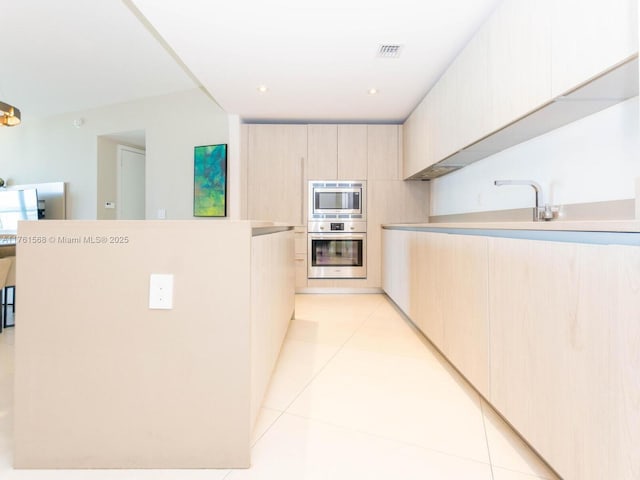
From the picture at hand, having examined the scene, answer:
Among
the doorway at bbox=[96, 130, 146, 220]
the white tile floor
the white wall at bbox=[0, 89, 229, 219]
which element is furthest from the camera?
the doorway at bbox=[96, 130, 146, 220]

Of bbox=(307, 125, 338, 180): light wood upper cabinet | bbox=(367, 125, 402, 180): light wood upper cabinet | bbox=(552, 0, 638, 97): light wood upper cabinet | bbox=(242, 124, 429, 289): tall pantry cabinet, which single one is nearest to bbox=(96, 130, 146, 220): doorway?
bbox=(242, 124, 429, 289): tall pantry cabinet

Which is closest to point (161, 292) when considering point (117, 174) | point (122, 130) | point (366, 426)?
point (366, 426)

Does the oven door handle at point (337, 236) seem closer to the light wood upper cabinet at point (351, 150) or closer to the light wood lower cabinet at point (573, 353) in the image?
the light wood upper cabinet at point (351, 150)

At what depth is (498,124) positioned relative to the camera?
1953 mm

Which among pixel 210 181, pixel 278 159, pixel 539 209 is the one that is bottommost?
pixel 539 209

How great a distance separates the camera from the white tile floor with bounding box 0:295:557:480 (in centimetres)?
111

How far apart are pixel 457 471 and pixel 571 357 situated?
1.75ft

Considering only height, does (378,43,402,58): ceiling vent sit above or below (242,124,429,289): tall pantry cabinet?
above

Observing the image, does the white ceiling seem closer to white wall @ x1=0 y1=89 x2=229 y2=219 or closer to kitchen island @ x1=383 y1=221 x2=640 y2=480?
white wall @ x1=0 y1=89 x2=229 y2=219

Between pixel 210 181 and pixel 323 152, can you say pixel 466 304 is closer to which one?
pixel 323 152

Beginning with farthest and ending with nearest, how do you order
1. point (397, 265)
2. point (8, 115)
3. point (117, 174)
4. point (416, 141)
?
point (117, 174) < point (416, 141) < point (397, 265) < point (8, 115)

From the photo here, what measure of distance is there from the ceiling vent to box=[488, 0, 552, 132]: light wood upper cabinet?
69 centimetres

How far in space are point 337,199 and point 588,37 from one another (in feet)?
10.3

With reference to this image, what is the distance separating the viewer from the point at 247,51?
2.74m
